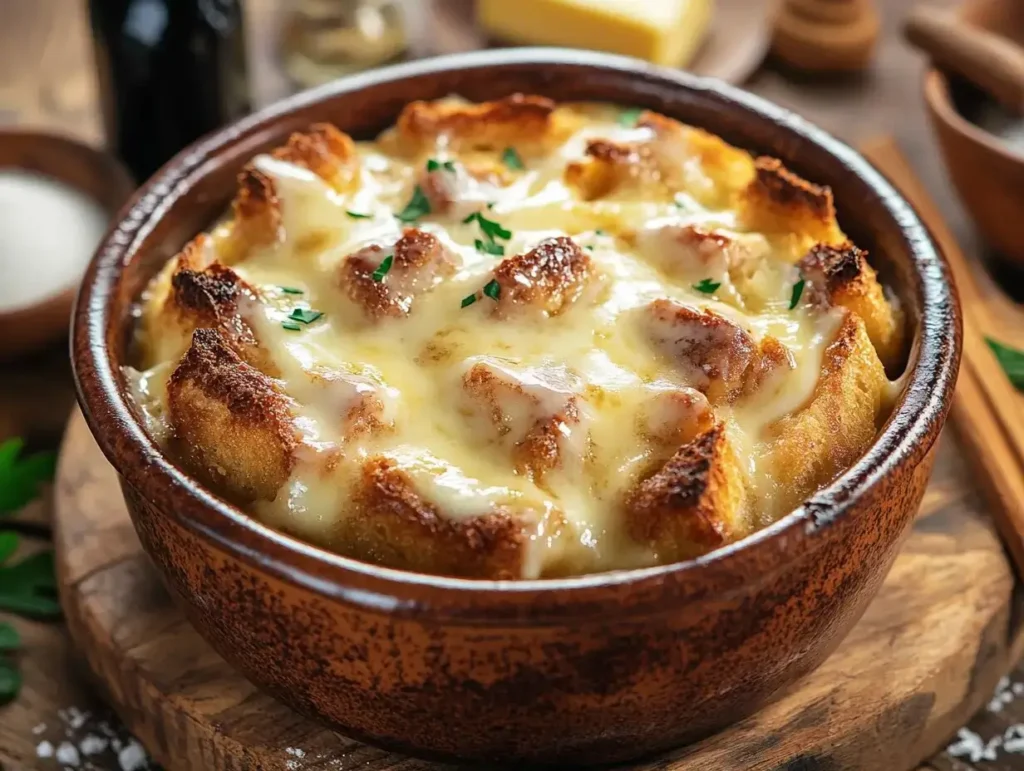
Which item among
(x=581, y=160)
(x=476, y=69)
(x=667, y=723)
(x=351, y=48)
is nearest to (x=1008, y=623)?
(x=667, y=723)

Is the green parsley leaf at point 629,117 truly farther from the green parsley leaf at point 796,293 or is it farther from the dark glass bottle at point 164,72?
the dark glass bottle at point 164,72

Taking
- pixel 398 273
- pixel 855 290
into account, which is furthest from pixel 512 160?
pixel 855 290

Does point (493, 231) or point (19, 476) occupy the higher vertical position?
point (493, 231)

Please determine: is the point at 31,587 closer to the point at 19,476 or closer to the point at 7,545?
the point at 7,545

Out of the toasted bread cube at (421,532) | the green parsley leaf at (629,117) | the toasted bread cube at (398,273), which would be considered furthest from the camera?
the green parsley leaf at (629,117)

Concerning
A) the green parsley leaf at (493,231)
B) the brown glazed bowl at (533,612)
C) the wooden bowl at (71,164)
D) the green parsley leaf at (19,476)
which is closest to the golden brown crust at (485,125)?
the green parsley leaf at (493,231)

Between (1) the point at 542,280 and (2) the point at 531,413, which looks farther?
(1) the point at 542,280

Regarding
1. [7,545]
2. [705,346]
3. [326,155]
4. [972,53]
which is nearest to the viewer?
[705,346]
